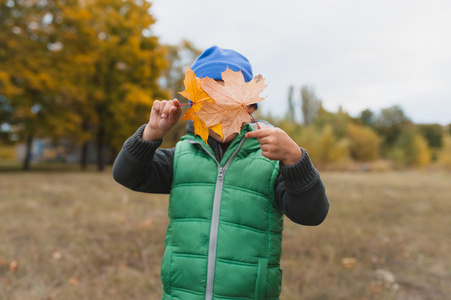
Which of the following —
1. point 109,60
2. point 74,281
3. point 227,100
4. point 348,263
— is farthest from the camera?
point 109,60

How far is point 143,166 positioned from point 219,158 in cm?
32

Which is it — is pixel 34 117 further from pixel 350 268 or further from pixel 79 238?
pixel 350 268

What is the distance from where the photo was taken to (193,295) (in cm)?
122

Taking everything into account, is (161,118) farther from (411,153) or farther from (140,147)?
(411,153)

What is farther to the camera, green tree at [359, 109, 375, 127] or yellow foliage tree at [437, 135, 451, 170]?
green tree at [359, 109, 375, 127]

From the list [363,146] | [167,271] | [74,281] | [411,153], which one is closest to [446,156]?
[411,153]

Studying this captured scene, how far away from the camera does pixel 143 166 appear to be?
1.26 meters

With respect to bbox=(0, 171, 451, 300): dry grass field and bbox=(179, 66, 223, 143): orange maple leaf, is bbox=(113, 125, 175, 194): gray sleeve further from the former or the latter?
bbox=(0, 171, 451, 300): dry grass field

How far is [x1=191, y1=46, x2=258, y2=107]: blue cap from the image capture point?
4.15 ft

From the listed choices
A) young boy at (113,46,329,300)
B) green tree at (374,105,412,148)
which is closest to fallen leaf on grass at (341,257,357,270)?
young boy at (113,46,329,300)

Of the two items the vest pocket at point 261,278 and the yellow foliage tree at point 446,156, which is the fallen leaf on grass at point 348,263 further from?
the yellow foliage tree at point 446,156

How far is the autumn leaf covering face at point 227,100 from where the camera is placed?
890 millimetres

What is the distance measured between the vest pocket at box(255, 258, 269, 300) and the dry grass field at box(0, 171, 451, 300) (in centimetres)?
129

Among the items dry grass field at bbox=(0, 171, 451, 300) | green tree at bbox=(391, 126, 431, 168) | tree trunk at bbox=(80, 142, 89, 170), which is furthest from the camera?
green tree at bbox=(391, 126, 431, 168)
